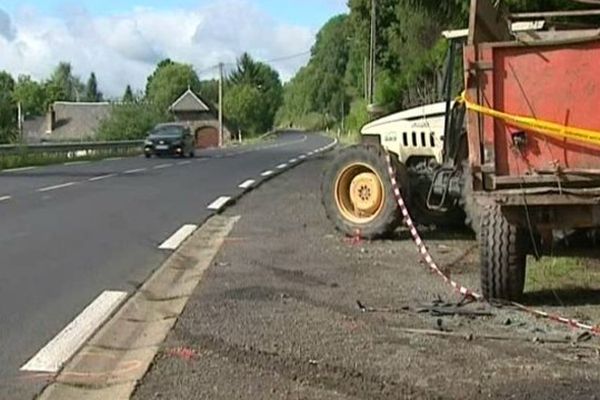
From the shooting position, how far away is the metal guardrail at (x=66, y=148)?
122ft

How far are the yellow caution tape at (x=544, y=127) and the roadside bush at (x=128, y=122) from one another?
64182mm

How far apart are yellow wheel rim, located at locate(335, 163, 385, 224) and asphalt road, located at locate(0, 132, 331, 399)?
2338mm

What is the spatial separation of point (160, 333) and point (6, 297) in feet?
6.84

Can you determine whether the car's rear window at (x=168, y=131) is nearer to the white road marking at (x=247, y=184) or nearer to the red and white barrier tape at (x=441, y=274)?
the white road marking at (x=247, y=184)

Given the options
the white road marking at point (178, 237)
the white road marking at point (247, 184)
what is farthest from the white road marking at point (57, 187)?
the white road marking at point (178, 237)

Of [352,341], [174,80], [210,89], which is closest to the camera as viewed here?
[352,341]

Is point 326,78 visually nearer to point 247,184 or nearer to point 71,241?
point 247,184

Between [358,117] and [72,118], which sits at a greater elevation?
[72,118]

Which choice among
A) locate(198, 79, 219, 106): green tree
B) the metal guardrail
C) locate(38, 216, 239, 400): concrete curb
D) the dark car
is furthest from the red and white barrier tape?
locate(198, 79, 219, 106): green tree

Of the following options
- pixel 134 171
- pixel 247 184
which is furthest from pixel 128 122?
pixel 247 184

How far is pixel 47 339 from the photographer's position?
7.46 m

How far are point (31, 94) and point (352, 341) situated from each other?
584 ft

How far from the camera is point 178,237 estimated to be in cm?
1368

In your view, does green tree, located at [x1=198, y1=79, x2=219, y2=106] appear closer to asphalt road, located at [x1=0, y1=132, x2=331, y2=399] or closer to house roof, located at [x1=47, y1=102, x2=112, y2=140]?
house roof, located at [x1=47, y1=102, x2=112, y2=140]
